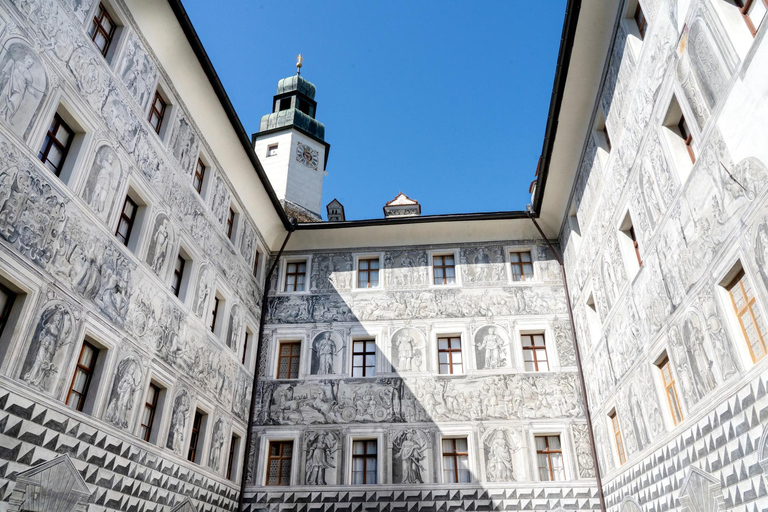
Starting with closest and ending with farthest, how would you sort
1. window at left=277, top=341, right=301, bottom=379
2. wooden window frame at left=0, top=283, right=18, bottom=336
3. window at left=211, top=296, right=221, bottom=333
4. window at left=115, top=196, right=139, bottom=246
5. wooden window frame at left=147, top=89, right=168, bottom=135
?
1. wooden window frame at left=0, top=283, right=18, bottom=336
2. window at left=115, top=196, right=139, bottom=246
3. wooden window frame at left=147, top=89, right=168, bottom=135
4. window at left=211, top=296, right=221, bottom=333
5. window at left=277, top=341, right=301, bottom=379

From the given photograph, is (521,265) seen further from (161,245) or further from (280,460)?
(161,245)

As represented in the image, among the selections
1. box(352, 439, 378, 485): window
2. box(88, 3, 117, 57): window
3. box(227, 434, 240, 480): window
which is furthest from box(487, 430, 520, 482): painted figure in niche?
box(88, 3, 117, 57): window

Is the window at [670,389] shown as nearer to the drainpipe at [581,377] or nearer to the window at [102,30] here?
the drainpipe at [581,377]

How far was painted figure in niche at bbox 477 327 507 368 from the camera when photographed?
13562mm

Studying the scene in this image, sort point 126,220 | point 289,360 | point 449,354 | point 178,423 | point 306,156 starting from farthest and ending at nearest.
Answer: point 306,156 < point 289,360 < point 449,354 < point 178,423 < point 126,220

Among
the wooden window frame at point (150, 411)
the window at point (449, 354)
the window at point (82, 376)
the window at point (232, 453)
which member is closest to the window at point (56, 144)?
the window at point (82, 376)

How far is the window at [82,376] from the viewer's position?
7407 mm

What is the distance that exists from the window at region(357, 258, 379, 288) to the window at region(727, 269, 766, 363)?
9.97 m

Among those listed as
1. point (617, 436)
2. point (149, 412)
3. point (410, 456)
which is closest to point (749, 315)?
point (617, 436)

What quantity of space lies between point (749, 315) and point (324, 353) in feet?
32.7

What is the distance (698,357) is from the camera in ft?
22.6

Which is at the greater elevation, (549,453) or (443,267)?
(443,267)

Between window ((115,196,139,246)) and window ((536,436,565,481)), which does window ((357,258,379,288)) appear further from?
window ((115,196,139,246))

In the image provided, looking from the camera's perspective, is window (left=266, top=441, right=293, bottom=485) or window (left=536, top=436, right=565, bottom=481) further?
window (left=266, top=441, right=293, bottom=485)
